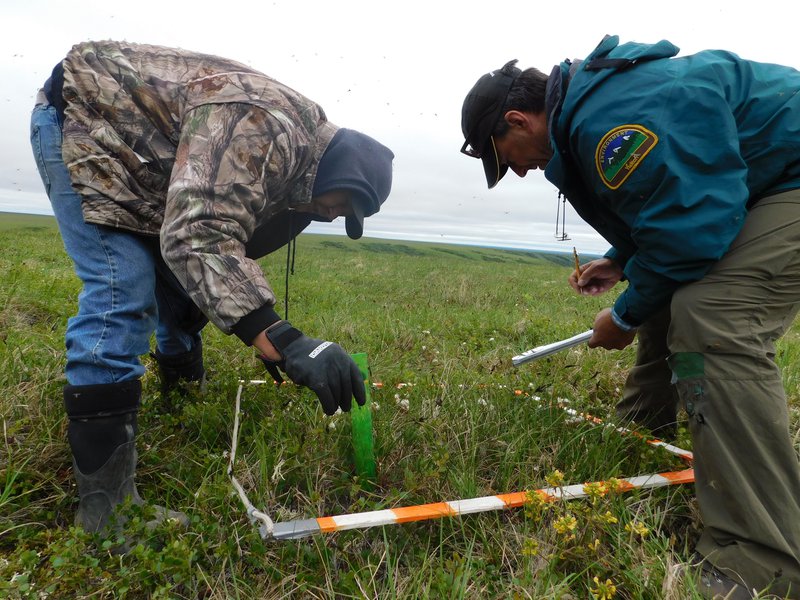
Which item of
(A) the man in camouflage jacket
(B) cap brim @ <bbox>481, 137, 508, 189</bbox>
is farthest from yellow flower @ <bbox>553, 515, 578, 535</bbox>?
(B) cap brim @ <bbox>481, 137, 508, 189</bbox>

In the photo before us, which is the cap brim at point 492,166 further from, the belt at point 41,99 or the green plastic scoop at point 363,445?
the belt at point 41,99

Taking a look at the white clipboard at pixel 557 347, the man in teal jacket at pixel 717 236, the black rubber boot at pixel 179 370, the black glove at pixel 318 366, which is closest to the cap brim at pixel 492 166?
the man in teal jacket at pixel 717 236

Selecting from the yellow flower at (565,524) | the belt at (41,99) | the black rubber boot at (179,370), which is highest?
the belt at (41,99)

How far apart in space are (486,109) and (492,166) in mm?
340

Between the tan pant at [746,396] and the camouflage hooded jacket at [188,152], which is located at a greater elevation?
Result: the camouflage hooded jacket at [188,152]

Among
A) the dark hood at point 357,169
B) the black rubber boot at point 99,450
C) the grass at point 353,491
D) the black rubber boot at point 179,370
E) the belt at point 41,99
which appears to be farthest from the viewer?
the black rubber boot at point 179,370

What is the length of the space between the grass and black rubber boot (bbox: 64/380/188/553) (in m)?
0.11

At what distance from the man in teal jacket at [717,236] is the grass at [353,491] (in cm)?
33

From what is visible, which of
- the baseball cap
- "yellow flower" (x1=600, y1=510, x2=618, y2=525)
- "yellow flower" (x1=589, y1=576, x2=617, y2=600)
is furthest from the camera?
the baseball cap

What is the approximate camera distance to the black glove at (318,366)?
202 cm

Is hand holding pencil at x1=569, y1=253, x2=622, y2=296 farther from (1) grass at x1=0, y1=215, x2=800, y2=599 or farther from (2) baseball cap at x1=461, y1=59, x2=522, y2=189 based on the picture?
(2) baseball cap at x1=461, y1=59, x2=522, y2=189

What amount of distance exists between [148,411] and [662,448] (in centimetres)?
274

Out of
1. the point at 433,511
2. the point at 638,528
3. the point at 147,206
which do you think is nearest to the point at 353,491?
the point at 433,511

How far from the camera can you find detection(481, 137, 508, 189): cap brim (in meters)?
2.98
